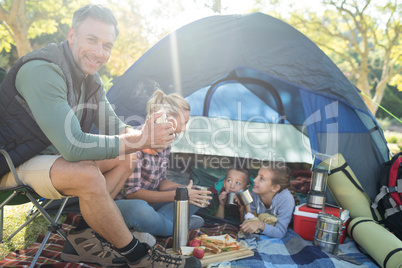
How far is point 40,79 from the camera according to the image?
1456mm

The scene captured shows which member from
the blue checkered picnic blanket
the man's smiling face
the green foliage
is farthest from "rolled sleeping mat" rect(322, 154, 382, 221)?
the green foliage

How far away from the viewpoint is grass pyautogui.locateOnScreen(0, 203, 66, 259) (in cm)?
208

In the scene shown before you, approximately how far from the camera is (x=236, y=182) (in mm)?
2744

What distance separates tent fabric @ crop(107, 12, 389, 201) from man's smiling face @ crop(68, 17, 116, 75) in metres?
1.00

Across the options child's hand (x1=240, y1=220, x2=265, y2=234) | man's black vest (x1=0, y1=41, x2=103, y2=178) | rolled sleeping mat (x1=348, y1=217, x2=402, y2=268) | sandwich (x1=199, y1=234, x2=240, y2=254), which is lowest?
sandwich (x1=199, y1=234, x2=240, y2=254)

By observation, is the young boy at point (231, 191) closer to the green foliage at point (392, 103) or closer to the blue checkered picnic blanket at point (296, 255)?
the blue checkered picnic blanket at point (296, 255)

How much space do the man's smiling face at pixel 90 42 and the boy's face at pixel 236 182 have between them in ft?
4.93

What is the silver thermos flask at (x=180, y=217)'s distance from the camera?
2.00 metres

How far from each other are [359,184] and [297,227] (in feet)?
2.17

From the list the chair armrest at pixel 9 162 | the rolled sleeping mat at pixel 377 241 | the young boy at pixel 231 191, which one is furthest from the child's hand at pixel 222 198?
the chair armrest at pixel 9 162

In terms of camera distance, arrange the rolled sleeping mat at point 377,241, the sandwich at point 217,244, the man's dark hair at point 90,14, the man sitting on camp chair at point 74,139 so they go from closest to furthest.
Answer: the man sitting on camp chair at point 74,139
the man's dark hair at point 90,14
the rolled sleeping mat at point 377,241
the sandwich at point 217,244

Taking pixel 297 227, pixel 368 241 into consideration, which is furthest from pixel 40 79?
pixel 368 241

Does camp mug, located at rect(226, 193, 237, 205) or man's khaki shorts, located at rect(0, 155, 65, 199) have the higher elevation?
man's khaki shorts, located at rect(0, 155, 65, 199)

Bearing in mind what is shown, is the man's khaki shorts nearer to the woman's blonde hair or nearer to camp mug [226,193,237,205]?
the woman's blonde hair
